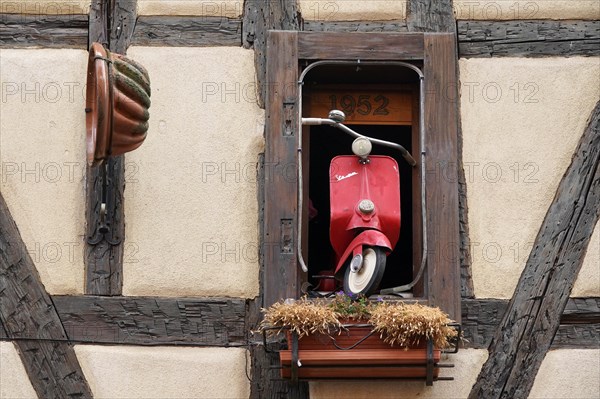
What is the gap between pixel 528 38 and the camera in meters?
6.89

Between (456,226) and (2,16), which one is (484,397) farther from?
(2,16)

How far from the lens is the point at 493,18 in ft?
22.7

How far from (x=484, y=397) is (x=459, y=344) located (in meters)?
0.24

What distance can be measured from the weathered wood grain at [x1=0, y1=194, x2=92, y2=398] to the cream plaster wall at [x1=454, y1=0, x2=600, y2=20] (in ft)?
7.21

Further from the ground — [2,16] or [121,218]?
[2,16]

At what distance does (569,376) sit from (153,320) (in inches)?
69.1

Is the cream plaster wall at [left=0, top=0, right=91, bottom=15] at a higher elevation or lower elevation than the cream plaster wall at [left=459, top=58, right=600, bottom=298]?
higher

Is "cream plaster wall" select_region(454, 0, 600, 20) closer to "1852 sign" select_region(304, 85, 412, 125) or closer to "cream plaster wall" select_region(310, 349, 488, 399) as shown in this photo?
"1852 sign" select_region(304, 85, 412, 125)

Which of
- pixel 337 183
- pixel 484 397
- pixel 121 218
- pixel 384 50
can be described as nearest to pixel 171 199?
pixel 121 218

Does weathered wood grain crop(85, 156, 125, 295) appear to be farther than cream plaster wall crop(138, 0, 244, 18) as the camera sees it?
No

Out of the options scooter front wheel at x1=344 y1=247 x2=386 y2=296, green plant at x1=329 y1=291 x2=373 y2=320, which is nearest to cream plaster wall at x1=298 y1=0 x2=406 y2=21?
scooter front wheel at x1=344 y1=247 x2=386 y2=296

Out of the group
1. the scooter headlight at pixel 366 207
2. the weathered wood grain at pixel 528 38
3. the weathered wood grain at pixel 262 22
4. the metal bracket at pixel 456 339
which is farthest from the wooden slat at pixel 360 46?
the metal bracket at pixel 456 339

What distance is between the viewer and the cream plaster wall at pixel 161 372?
6.43 metres

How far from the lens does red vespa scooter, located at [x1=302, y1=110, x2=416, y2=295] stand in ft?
21.4
